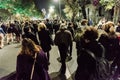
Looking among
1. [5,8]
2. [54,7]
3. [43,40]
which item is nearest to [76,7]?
[5,8]

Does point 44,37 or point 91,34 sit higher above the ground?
point 91,34

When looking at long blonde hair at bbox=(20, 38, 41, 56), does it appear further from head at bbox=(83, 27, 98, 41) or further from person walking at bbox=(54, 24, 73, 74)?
person walking at bbox=(54, 24, 73, 74)

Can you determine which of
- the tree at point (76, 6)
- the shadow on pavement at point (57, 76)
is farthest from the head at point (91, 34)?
the tree at point (76, 6)

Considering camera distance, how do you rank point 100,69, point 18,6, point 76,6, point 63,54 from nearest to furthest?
point 100,69 → point 63,54 → point 76,6 → point 18,6

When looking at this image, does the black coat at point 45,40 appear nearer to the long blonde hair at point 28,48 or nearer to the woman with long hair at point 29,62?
the woman with long hair at point 29,62

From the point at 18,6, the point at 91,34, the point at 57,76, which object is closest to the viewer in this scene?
the point at 91,34

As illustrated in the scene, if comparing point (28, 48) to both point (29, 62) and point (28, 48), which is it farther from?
point (29, 62)

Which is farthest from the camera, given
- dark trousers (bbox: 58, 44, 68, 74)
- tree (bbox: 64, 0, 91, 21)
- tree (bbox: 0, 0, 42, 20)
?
tree (bbox: 0, 0, 42, 20)

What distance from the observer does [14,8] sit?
6394 cm

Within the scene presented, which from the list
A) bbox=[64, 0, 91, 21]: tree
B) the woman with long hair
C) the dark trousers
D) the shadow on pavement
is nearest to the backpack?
the woman with long hair

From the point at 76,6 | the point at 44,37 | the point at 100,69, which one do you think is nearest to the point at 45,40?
the point at 44,37

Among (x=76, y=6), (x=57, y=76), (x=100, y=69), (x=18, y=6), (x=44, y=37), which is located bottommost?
(x=18, y=6)

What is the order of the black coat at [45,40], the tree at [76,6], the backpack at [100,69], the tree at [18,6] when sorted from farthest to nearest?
the tree at [18,6], the tree at [76,6], the black coat at [45,40], the backpack at [100,69]

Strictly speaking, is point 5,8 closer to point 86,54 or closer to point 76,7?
point 76,7
